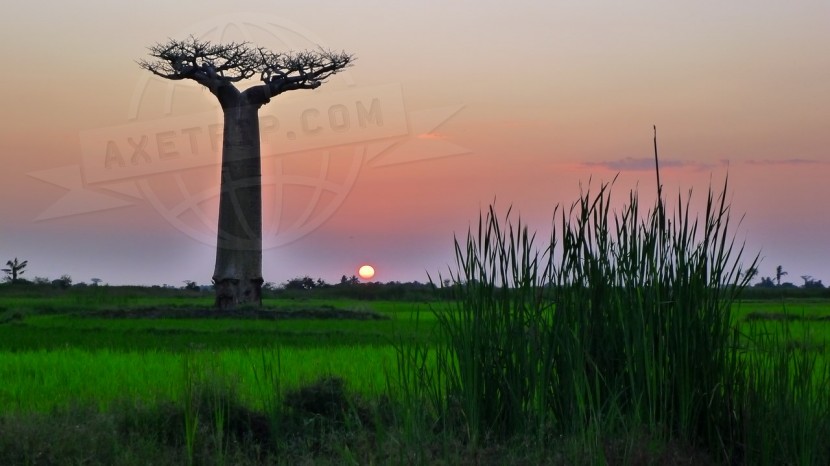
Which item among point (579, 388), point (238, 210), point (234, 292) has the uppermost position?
point (238, 210)

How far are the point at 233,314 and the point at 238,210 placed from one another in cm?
387

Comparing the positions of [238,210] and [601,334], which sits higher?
[238,210]

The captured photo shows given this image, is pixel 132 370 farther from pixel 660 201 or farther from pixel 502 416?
pixel 660 201

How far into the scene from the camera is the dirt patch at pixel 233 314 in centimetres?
2109

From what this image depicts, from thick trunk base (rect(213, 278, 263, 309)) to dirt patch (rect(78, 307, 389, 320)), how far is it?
2.28 meters

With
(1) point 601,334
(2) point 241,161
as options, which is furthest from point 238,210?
(1) point 601,334

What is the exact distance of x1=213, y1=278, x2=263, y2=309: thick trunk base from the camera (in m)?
24.3

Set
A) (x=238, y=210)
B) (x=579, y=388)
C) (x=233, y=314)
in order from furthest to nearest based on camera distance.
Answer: (x=238, y=210) → (x=233, y=314) → (x=579, y=388)

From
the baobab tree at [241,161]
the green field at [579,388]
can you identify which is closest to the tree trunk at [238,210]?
the baobab tree at [241,161]

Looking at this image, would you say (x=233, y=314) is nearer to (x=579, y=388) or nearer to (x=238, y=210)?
(x=238, y=210)

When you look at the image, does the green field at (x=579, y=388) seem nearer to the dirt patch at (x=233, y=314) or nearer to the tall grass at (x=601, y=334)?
the tall grass at (x=601, y=334)

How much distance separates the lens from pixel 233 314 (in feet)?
70.2

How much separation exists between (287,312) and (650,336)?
55.7 ft

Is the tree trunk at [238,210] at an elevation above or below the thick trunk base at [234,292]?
above
